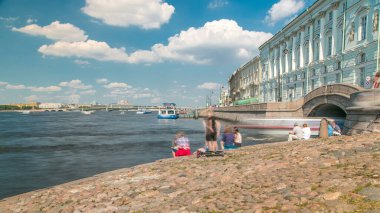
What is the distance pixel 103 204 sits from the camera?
8.03 meters

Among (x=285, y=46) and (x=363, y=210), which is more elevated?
(x=285, y=46)

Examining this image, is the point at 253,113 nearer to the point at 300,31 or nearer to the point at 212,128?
the point at 300,31

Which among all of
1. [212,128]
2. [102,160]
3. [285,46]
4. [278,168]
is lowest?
[102,160]

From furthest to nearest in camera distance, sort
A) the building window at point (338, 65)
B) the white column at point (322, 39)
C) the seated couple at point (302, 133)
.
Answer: the white column at point (322, 39), the building window at point (338, 65), the seated couple at point (302, 133)

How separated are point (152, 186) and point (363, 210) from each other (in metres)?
5.90

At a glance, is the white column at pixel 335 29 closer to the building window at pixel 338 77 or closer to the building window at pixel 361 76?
the building window at pixel 338 77

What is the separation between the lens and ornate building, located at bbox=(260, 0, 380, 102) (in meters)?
34.0

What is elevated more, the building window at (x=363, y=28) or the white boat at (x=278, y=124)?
the building window at (x=363, y=28)

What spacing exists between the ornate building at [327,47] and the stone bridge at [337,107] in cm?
385

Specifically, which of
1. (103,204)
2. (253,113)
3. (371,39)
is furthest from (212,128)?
(253,113)

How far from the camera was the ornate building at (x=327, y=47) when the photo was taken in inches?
1339

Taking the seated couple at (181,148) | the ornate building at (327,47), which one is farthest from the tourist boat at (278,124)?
the seated couple at (181,148)

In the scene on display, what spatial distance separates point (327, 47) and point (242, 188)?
139ft

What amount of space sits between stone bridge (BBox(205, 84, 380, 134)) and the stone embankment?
34.1ft
